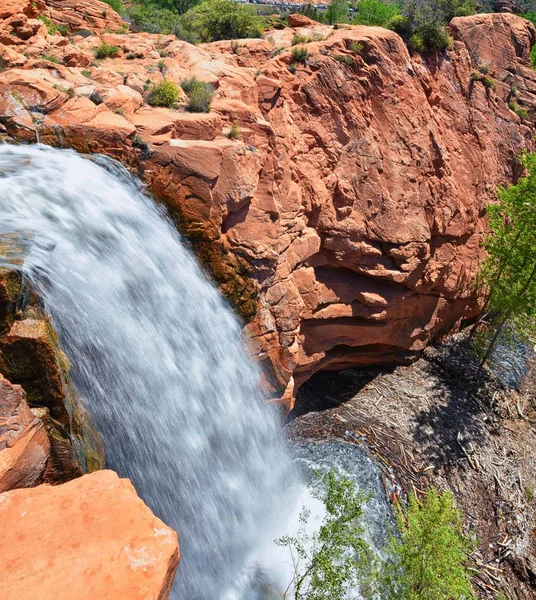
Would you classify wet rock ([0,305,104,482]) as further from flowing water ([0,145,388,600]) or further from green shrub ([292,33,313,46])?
green shrub ([292,33,313,46])

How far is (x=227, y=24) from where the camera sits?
12.9 m

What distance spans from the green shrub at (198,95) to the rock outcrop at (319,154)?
0.83 ft

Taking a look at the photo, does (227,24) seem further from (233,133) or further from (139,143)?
(139,143)

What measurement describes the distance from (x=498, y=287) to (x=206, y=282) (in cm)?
941

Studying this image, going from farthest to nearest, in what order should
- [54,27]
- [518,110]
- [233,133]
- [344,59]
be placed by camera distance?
[518,110] → [54,27] → [344,59] → [233,133]

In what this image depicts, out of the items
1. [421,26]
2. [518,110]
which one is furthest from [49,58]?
[518,110]

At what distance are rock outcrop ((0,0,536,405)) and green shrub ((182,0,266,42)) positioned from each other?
2.61 feet

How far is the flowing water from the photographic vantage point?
547cm

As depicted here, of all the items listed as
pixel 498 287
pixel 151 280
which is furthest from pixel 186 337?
pixel 498 287

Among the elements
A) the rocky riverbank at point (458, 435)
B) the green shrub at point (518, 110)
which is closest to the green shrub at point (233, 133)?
the rocky riverbank at point (458, 435)

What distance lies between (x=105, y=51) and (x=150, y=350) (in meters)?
8.33

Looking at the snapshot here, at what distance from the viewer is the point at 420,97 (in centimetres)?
1261

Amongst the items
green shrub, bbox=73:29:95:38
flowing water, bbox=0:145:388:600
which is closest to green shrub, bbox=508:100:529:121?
flowing water, bbox=0:145:388:600

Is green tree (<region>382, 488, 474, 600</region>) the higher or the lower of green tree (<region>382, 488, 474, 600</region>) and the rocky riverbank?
the higher
